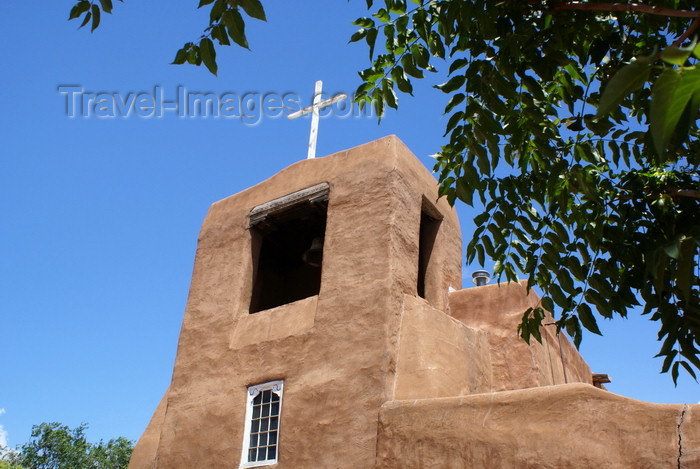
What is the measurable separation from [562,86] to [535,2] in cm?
90

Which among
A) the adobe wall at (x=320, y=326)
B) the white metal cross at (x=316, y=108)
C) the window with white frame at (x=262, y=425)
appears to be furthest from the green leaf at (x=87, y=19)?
the white metal cross at (x=316, y=108)

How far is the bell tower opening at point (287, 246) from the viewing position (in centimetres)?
1154

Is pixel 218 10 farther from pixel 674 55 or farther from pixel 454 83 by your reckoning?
pixel 674 55

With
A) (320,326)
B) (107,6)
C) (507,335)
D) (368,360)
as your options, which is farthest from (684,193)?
(507,335)

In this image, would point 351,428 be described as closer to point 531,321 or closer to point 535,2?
point 531,321

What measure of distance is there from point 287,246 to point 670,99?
11.1 metres

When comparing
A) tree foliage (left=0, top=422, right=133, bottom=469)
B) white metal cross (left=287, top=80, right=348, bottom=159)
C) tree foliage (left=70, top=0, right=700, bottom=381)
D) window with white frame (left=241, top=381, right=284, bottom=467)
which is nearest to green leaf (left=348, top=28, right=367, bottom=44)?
tree foliage (left=70, top=0, right=700, bottom=381)

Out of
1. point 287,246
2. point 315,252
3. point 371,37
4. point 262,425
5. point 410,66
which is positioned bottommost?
point 262,425

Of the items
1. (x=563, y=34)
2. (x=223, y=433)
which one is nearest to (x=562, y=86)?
(x=563, y=34)

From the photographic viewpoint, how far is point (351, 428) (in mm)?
8375

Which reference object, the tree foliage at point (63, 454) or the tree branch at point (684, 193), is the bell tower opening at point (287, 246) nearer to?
the tree branch at point (684, 193)

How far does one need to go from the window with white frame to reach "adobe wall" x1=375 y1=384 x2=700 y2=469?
188 centimetres

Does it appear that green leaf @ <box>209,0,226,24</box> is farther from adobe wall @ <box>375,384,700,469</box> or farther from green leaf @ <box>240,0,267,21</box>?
adobe wall @ <box>375,384,700,469</box>

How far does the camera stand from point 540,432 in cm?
695
